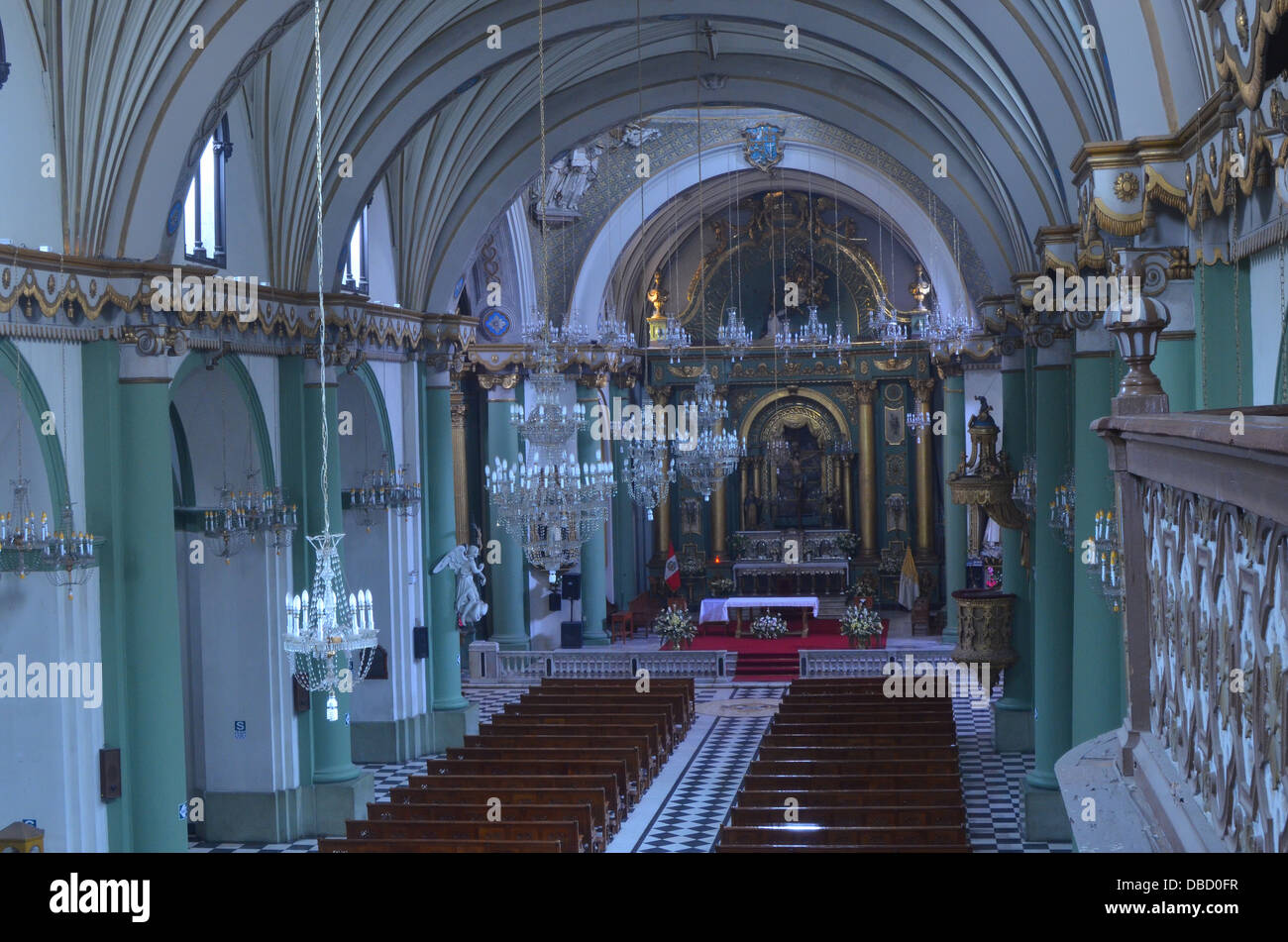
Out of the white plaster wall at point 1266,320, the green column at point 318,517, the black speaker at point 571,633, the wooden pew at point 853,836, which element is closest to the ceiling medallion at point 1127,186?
the white plaster wall at point 1266,320

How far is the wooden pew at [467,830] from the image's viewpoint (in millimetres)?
12219

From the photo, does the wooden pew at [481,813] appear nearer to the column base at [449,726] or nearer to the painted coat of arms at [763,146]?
the column base at [449,726]

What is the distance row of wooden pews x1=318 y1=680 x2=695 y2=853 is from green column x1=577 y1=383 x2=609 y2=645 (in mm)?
6137

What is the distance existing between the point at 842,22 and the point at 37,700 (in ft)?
37.0

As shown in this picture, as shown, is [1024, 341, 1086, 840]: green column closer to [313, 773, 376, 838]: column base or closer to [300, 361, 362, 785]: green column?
[313, 773, 376, 838]: column base

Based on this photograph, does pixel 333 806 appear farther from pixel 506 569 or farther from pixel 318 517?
pixel 506 569

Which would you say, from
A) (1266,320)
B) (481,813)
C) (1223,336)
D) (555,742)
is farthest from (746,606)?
(1266,320)

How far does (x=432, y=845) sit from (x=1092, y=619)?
18.8ft

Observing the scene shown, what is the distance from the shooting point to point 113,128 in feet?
39.8

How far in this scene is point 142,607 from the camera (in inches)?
492

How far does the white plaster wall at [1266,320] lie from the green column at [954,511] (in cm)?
1857
